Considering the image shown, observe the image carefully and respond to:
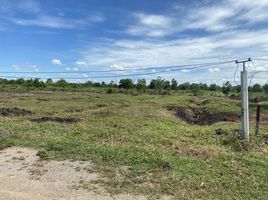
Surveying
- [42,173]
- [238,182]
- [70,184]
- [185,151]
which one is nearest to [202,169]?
[238,182]

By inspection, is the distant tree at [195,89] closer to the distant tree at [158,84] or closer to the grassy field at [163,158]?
the distant tree at [158,84]

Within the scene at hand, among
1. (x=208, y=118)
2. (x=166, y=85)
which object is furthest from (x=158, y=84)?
(x=208, y=118)

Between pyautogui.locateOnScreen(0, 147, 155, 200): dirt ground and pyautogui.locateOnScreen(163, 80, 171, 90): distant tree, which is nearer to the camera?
pyautogui.locateOnScreen(0, 147, 155, 200): dirt ground

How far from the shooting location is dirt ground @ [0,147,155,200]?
18.3ft

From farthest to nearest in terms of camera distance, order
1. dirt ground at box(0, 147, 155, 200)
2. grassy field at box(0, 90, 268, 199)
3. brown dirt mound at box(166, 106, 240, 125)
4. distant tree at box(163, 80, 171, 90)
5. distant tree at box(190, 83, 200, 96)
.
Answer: distant tree at box(163, 80, 171, 90) < distant tree at box(190, 83, 200, 96) < brown dirt mound at box(166, 106, 240, 125) < grassy field at box(0, 90, 268, 199) < dirt ground at box(0, 147, 155, 200)

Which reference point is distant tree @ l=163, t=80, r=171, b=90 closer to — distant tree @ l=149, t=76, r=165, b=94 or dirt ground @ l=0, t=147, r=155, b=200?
distant tree @ l=149, t=76, r=165, b=94

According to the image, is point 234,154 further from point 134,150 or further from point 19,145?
point 19,145

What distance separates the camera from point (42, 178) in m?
6.59

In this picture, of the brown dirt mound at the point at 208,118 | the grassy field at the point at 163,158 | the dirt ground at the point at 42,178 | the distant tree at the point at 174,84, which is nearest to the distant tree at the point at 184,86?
the distant tree at the point at 174,84

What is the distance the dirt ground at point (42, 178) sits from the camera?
18.3 feet

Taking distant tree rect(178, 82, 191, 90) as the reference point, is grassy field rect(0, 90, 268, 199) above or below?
below

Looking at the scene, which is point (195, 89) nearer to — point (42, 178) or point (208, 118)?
point (208, 118)

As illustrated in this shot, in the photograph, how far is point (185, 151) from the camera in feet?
27.3

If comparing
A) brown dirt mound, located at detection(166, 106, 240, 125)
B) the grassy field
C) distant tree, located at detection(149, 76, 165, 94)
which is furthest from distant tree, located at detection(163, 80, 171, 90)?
the grassy field
